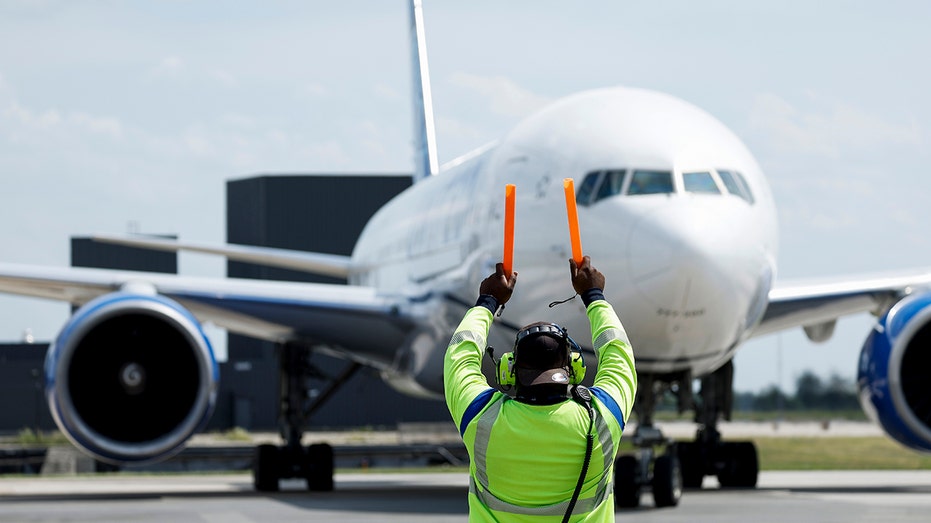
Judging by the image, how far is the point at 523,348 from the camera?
14.8 ft

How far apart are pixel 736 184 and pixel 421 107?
559 inches

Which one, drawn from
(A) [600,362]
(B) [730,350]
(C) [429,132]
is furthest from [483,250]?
(C) [429,132]

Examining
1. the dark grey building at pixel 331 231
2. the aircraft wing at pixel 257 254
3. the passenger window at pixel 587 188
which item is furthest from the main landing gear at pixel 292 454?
the dark grey building at pixel 331 231

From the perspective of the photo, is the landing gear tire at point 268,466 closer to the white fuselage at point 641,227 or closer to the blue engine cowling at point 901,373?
the white fuselage at point 641,227

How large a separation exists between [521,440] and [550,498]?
20 cm

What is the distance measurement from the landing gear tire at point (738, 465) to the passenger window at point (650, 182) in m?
5.58

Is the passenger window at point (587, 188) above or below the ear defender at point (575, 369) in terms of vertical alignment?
above

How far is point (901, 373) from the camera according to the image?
14.5 meters

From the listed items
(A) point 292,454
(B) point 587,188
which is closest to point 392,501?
(A) point 292,454

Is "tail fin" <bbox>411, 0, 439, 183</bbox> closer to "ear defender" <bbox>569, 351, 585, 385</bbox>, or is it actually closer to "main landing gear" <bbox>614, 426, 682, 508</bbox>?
"main landing gear" <bbox>614, 426, 682, 508</bbox>

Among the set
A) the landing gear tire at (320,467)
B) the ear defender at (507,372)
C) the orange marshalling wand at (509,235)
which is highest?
the orange marshalling wand at (509,235)

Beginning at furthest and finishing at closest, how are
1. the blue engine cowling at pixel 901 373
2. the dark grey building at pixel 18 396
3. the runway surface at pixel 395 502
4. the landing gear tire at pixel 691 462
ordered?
the dark grey building at pixel 18 396
the landing gear tire at pixel 691 462
the blue engine cowling at pixel 901 373
the runway surface at pixel 395 502

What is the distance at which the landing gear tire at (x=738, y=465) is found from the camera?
55.7 ft

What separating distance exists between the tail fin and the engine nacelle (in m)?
10.2
